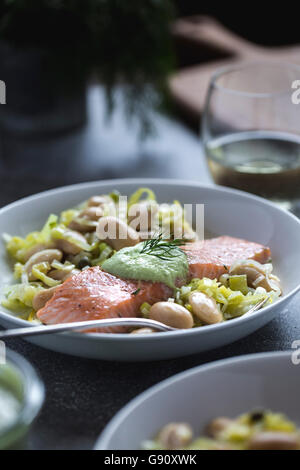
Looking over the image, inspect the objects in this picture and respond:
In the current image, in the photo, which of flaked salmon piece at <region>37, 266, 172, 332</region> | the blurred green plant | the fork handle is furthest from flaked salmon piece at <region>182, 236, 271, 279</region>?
the blurred green plant

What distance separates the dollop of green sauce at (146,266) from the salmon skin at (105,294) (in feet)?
0.04

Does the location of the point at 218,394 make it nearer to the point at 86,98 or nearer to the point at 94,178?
the point at 94,178

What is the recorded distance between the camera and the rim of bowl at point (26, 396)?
0.81 m

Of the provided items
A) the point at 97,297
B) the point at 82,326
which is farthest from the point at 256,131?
the point at 82,326

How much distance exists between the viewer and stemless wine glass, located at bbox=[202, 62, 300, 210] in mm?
1715

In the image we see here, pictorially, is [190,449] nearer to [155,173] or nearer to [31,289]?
[31,289]

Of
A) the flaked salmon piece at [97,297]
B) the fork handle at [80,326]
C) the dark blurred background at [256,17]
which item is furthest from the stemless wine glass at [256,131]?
the dark blurred background at [256,17]

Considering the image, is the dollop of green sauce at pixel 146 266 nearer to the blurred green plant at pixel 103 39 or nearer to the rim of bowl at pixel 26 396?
the rim of bowl at pixel 26 396

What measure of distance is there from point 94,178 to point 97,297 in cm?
97

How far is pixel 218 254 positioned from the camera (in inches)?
53.4

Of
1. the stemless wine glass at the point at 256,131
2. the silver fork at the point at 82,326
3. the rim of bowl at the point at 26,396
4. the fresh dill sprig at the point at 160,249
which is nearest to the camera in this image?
the rim of bowl at the point at 26,396

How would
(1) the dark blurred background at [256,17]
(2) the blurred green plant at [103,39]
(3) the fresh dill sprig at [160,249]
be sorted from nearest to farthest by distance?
(3) the fresh dill sprig at [160,249]
(2) the blurred green plant at [103,39]
(1) the dark blurred background at [256,17]

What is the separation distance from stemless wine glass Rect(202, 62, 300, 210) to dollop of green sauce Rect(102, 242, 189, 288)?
0.52m

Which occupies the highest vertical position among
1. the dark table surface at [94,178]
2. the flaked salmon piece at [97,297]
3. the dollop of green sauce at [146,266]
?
the dollop of green sauce at [146,266]
